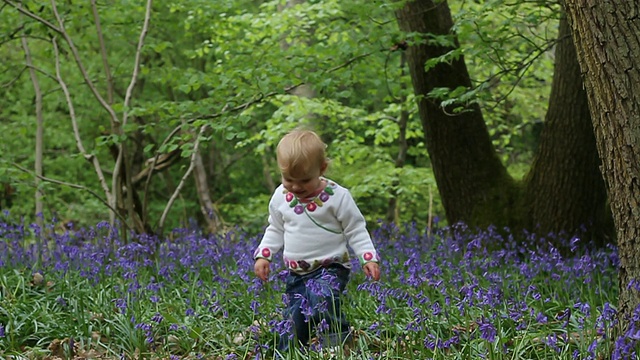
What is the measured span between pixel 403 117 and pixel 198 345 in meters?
8.31

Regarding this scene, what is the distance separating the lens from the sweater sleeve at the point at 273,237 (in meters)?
3.90

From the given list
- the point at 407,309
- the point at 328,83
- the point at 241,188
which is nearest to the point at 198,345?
the point at 407,309

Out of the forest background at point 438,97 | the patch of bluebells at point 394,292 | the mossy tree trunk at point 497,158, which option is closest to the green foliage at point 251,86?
the forest background at point 438,97

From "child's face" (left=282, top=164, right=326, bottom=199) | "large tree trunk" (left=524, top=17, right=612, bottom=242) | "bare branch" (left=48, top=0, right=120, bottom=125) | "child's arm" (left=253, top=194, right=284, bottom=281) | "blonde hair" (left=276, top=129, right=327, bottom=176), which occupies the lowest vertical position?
"large tree trunk" (left=524, top=17, right=612, bottom=242)

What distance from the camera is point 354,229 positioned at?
3779 millimetres

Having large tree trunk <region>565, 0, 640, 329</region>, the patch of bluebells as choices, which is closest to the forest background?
large tree trunk <region>565, 0, 640, 329</region>

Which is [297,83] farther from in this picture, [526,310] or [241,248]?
[526,310]

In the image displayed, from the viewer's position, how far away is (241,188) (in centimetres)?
1762

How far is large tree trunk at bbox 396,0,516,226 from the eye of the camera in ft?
23.1

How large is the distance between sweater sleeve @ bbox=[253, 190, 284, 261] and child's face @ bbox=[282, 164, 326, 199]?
179 mm

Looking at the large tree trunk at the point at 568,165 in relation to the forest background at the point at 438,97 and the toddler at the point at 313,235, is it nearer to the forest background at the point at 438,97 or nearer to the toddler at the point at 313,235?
the forest background at the point at 438,97

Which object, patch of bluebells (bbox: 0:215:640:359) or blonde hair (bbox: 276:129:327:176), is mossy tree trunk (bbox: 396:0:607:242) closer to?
patch of bluebells (bbox: 0:215:640:359)

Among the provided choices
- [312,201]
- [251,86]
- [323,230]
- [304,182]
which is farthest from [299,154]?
[251,86]

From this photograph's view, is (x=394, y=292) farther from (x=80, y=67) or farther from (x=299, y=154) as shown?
(x=80, y=67)
